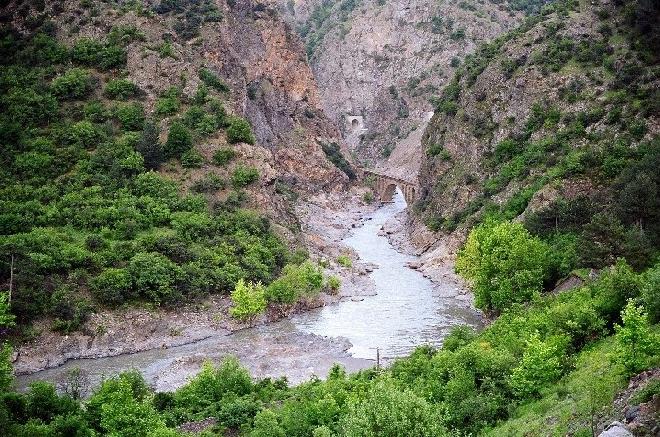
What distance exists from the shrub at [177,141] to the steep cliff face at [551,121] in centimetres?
3737

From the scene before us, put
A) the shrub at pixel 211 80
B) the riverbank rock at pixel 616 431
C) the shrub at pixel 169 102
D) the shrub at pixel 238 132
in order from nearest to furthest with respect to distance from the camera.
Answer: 1. the riverbank rock at pixel 616 431
2. the shrub at pixel 169 102
3. the shrub at pixel 238 132
4. the shrub at pixel 211 80

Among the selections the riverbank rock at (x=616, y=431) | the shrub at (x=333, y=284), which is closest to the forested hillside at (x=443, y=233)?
the riverbank rock at (x=616, y=431)

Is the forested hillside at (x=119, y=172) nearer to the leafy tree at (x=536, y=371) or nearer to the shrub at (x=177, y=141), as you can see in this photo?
the shrub at (x=177, y=141)

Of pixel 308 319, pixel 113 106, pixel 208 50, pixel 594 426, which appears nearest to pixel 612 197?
pixel 308 319

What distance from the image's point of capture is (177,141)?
95875 mm

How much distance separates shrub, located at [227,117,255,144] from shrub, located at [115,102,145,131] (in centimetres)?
1136

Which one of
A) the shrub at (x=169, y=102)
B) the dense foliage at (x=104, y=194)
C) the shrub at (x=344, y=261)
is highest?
the shrub at (x=169, y=102)

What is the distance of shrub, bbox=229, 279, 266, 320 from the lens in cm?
7769

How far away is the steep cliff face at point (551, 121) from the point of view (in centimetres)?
8012

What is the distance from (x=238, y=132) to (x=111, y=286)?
32585mm


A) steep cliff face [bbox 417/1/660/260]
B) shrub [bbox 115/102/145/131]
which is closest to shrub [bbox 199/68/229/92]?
shrub [bbox 115/102/145/131]

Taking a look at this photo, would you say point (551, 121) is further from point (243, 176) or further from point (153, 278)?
point (153, 278)

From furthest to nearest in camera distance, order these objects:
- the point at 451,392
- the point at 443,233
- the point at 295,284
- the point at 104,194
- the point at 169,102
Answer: the point at 443,233, the point at 169,102, the point at 104,194, the point at 295,284, the point at 451,392

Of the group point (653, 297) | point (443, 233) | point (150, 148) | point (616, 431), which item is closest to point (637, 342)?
point (653, 297)
